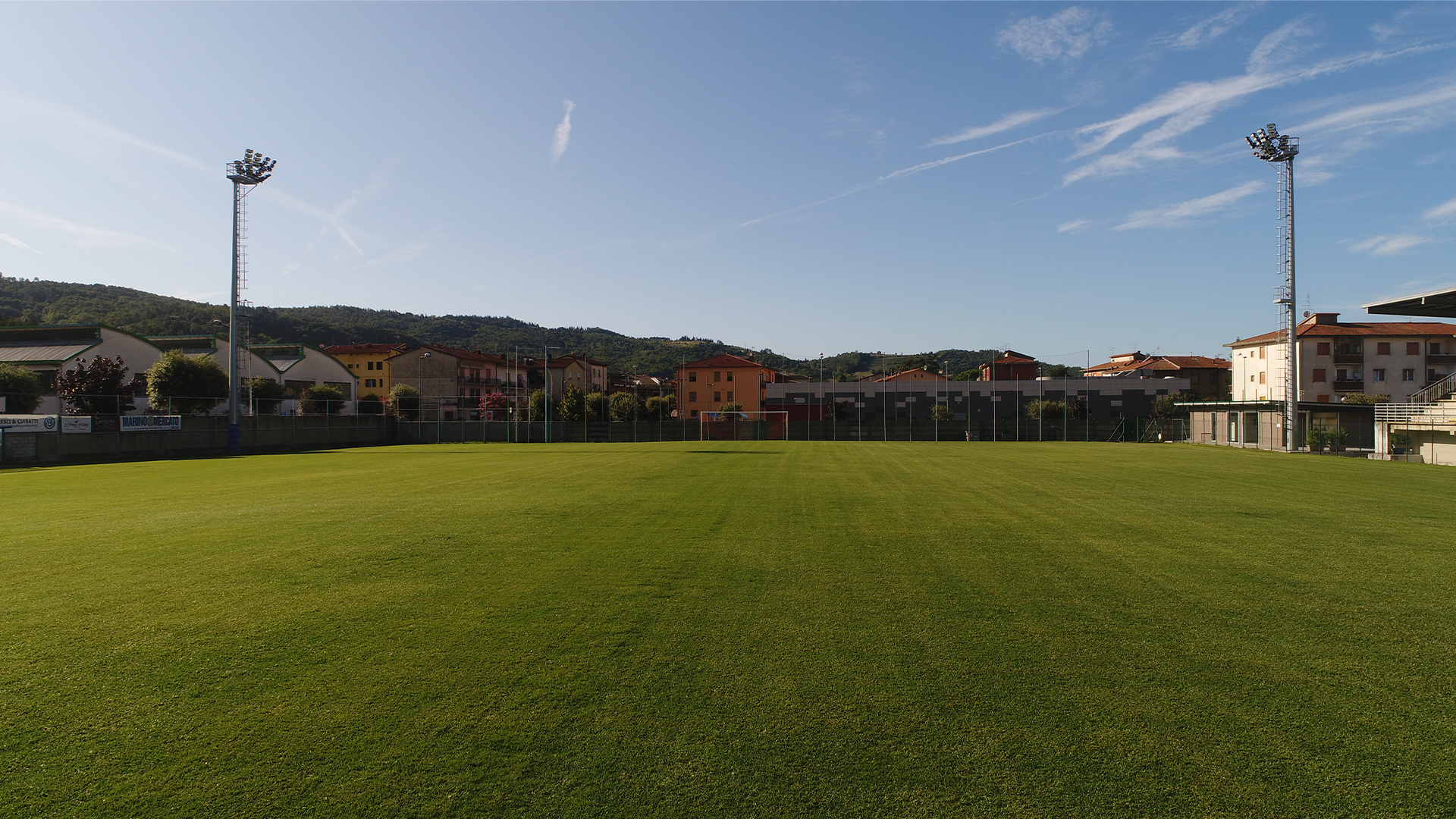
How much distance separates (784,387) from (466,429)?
39.9 meters

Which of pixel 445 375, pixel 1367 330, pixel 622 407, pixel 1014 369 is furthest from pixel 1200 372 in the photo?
pixel 445 375

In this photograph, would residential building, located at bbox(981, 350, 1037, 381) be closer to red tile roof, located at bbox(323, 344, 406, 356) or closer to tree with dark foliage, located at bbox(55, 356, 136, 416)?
red tile roof, located at bbox(323, 344, 406, 356)

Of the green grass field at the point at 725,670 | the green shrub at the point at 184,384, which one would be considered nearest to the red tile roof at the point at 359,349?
the green shrub at the point at 184,384

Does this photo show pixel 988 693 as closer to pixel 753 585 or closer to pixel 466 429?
pixel 753 585

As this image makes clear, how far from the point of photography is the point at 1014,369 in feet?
325

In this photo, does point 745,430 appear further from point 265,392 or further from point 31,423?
point 31,423

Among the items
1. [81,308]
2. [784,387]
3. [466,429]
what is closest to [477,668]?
[466,429]

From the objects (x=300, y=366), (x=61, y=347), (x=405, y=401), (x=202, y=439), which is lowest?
(x=202, y=439)

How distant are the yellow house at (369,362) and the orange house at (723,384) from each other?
36546mm

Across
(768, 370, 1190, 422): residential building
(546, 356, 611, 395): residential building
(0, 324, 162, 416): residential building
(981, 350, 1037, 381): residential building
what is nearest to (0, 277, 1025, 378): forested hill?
(0, 324, 162, 416): residential building

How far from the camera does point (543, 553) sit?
28.9 feet

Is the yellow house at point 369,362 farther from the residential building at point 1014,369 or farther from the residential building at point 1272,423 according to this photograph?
the residential building at point 1272,423

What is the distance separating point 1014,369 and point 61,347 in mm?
96269

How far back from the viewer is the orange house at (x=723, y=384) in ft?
309
